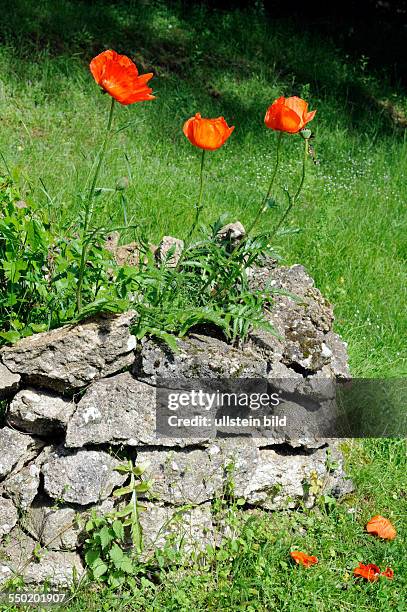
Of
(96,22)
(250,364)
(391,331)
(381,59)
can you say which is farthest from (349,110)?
(250,364)

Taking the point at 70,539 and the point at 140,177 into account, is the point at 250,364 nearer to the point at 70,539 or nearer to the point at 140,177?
the point at 70,539

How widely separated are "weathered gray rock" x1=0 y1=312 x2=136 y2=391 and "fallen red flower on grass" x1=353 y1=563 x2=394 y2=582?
130cm

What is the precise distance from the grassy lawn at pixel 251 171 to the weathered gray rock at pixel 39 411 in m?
0.66

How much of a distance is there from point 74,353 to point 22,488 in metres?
0.57

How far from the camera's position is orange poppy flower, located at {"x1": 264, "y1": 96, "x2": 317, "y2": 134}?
3020 millimetres

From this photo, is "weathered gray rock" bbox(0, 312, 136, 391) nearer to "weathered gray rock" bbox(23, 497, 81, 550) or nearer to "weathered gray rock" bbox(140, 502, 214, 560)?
"weathered gray rock" bbox(23, 497, 81, 550)

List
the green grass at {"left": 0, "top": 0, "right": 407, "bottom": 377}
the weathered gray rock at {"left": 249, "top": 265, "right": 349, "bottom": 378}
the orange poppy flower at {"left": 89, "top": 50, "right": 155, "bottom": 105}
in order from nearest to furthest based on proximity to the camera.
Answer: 1. the orange poppy flower at {"left": 89, "top": 50, "right": 155, "bottom": 105}
2. the weathered gray rock at {"left": 249, "top": 265, "right": 349, "bottom": 378}
3. the green grass at {"left": 0, "top": 0, "right": 407, "bottom": 377}

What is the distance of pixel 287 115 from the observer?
3018mm

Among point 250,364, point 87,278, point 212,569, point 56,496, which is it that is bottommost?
point 212,569

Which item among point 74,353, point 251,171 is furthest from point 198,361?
point 251,171

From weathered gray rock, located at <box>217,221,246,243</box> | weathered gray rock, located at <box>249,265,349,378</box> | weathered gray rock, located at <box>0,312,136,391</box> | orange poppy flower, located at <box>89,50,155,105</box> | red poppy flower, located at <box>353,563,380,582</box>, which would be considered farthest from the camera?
weathered gray rock, located at <box>217,221,246,243</box>

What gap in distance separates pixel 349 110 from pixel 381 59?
182 cm

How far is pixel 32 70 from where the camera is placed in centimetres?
650

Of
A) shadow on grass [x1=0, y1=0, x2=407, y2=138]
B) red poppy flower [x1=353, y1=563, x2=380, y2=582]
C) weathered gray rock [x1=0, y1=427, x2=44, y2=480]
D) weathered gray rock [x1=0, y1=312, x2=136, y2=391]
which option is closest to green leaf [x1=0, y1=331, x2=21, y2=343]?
weathered gray rock [x1=0, y1=312, x2=136, y2=391]
